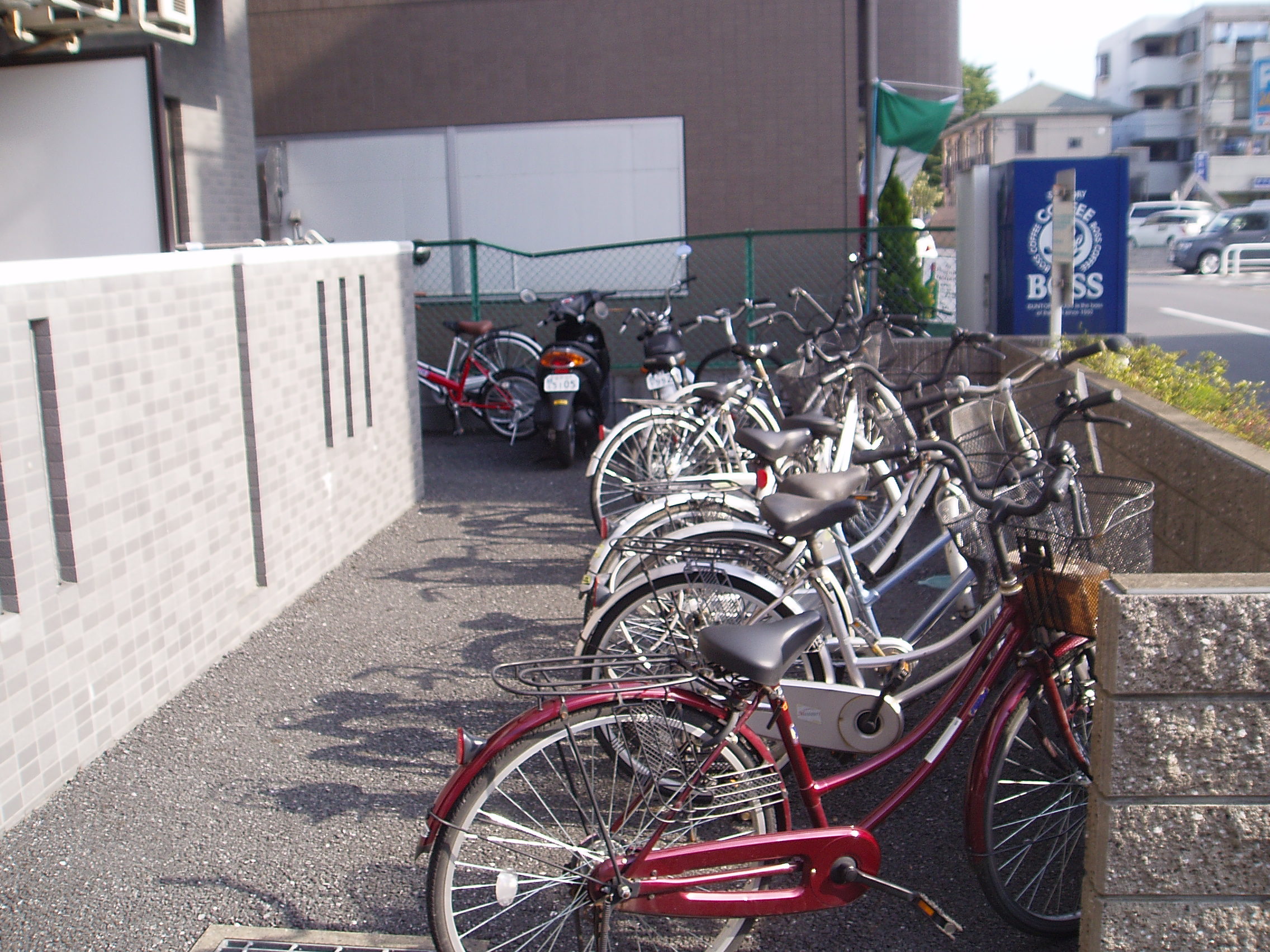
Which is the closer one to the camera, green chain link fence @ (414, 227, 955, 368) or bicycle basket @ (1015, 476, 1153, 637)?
bicycle basket @ (1015, 476, 1153, 637)

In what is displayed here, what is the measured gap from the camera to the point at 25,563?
365 centimetres

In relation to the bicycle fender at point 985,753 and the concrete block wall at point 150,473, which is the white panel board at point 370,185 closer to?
the concrete block wall at point 150,473

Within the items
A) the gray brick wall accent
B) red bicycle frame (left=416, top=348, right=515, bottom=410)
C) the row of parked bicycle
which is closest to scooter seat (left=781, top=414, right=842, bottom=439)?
the row of parked bicycle

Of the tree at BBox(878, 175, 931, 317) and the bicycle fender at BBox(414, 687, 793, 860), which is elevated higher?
the tree at BBox(878, 175, 931, 317)

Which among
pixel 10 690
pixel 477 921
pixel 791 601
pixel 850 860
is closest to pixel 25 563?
pixel 10 690

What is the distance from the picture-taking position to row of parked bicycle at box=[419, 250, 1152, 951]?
8.32 ft

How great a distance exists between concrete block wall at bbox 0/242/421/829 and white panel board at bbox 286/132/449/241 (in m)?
6.16

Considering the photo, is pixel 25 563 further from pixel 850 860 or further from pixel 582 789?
pixel 850 860

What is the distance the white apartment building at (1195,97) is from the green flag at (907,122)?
5272 cm

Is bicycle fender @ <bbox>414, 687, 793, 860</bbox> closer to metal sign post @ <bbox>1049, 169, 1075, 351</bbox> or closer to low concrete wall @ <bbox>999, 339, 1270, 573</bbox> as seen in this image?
low concrete wall @ <bbox>999, 339, 1270, 573</bbox>

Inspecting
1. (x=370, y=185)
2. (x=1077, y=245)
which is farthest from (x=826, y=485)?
(x=370, y=185)

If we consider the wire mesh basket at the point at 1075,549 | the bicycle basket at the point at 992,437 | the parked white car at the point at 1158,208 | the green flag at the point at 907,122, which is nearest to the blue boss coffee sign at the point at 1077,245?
the bicycle basket at the point at 992,437

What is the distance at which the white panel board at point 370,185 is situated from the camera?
12.5m

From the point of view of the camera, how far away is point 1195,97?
6412cm
